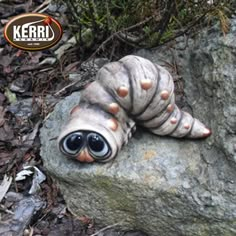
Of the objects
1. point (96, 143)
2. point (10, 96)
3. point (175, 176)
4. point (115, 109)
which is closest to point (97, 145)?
point (96, 143)

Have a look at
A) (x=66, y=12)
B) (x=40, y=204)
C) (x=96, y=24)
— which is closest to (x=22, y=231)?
(x=40, y=204)

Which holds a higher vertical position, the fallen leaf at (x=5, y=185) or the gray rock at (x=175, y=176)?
the gray rock at (x=175, y=176)

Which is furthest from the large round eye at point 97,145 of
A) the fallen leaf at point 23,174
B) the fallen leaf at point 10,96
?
the fallen leaf at point 10,96

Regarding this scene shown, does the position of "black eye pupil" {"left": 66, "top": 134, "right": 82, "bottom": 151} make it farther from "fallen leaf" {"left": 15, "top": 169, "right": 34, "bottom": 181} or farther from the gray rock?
"fallen leaf" {"left": 15, "top": 169, "right": 34, "bottom": 181}

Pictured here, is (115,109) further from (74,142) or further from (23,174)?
(23,174)

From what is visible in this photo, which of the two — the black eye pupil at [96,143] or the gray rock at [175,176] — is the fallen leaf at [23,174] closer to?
the gray rock at [175,176]

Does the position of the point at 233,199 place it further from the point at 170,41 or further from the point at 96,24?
the point at 96,24
